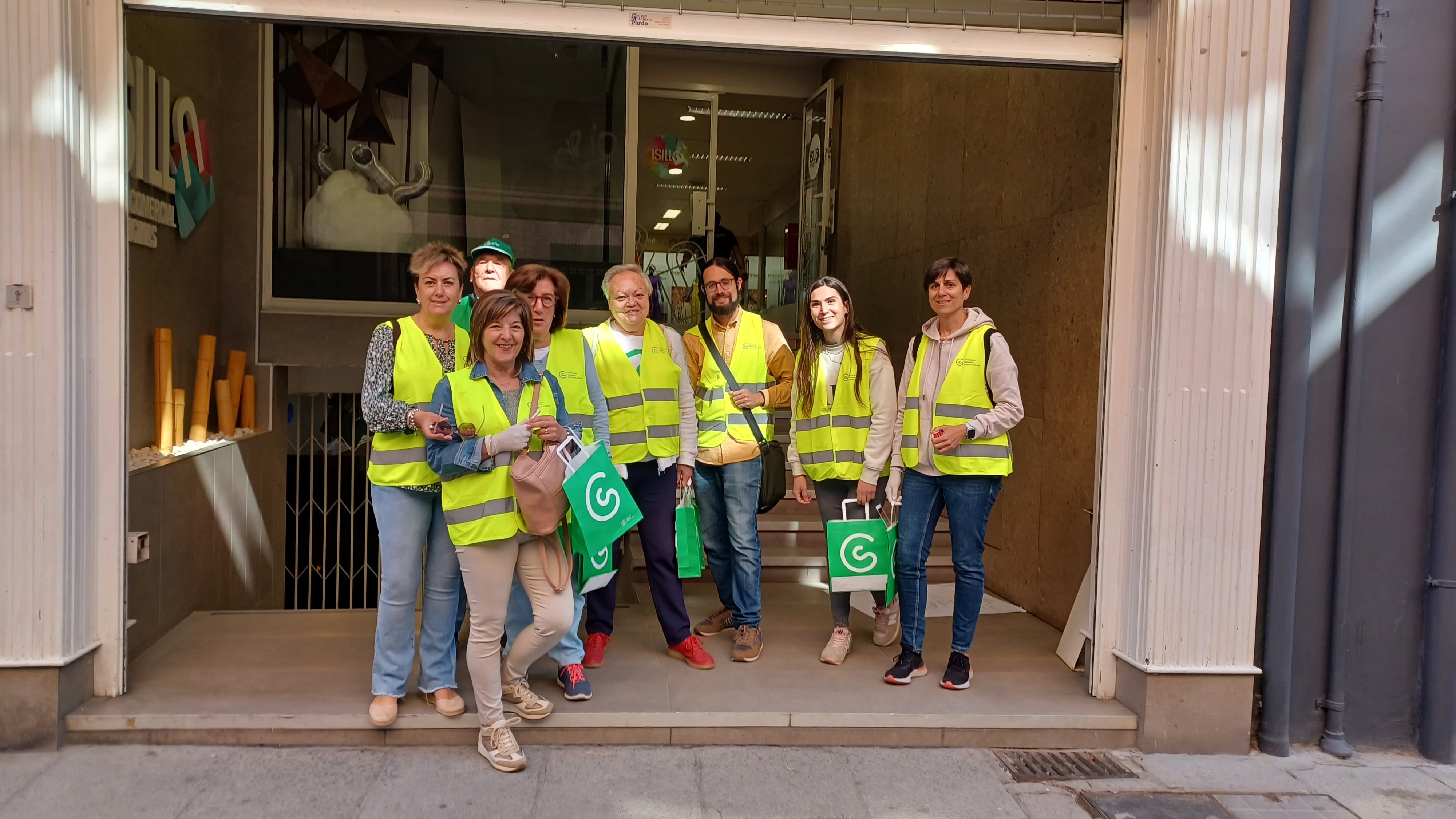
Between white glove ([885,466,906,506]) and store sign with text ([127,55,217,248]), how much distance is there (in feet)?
11.7

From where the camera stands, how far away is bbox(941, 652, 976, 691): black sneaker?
3955mm

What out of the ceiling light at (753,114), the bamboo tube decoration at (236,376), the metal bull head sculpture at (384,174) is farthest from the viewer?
the ceiling light at (753,114)

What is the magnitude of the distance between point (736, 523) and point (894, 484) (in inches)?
Answer: 27.3

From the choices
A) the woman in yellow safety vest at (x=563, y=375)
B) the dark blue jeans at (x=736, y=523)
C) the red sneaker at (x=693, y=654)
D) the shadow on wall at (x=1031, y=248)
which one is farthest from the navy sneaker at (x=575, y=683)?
the shadow on wall at (x=1031, y=248)

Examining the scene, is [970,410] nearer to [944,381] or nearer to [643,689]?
[944,381]

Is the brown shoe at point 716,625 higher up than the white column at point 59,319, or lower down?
lower down

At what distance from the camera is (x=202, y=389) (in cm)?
546

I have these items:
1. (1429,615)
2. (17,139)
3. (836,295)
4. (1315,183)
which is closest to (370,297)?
(17,139)

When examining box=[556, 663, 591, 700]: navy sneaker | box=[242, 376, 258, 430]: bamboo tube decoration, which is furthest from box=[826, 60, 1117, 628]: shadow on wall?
box=[242, 376, 258, 430]: bamboo tube decoration

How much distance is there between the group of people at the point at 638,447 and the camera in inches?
128

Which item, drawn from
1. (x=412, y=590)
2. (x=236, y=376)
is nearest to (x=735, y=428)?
(x=412, y=590)

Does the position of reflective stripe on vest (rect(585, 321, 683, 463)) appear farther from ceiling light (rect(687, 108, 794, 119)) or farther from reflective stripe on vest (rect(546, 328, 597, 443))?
ceiling light (rect(687, 108, 794, 119))

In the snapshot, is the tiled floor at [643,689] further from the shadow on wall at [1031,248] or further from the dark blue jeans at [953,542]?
the shadow on wall at [1031,248]

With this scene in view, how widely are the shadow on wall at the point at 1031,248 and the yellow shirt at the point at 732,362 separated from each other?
1.52 metres
